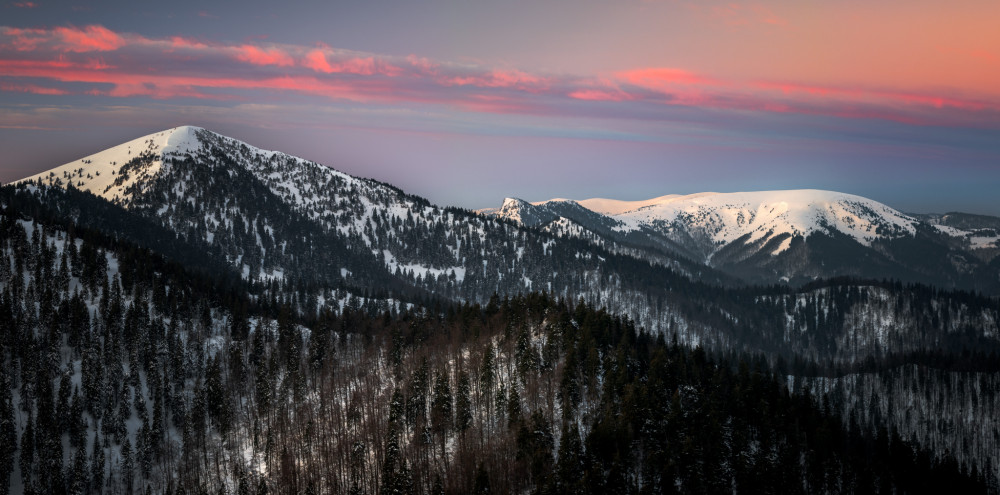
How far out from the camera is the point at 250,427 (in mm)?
150000

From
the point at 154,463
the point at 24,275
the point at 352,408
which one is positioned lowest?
the point at 154,463

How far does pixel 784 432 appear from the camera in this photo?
123375 millimetres

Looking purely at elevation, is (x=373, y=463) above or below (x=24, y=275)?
below

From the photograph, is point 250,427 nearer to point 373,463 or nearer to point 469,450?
point 373,463

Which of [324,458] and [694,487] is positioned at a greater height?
A: [694,487]

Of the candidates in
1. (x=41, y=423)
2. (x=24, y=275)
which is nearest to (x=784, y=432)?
(x=41, y=423)

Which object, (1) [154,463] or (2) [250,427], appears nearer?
(1) [154,463]

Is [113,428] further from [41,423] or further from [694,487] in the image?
[694,487]

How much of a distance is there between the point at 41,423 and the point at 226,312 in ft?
228

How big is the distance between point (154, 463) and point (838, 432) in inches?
5917

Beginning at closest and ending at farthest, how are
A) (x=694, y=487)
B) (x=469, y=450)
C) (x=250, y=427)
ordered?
1. (x=694, y=487)
2. (x=469, y=450)
3. (x=250, y=427)

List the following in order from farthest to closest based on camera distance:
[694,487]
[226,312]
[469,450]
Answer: [226,312] → [469,450] → [694,487]

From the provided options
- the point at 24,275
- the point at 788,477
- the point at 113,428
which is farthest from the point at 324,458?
the point at 24,275

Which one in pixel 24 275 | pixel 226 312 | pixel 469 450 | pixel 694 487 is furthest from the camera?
pixel 226 312
